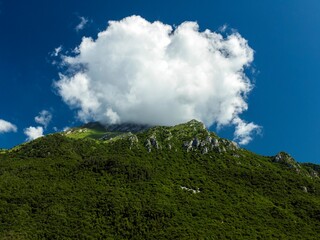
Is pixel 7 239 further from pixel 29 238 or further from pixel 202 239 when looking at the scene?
pixel 202 239

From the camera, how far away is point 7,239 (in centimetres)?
19675

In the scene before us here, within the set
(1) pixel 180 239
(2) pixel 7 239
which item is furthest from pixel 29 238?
(1) pixel 180 239

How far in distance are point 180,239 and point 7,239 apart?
288ft

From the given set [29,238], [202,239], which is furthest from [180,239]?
[29,238]

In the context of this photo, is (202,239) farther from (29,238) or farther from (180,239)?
(29,238)

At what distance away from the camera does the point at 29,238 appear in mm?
198125

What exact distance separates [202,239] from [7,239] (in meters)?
99.4

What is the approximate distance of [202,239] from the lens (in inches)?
7859

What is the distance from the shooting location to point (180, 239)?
19812 cm

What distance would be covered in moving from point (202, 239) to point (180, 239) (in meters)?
11.5

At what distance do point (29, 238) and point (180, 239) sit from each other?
77202 mm

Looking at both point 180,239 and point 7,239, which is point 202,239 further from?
point 7,239
